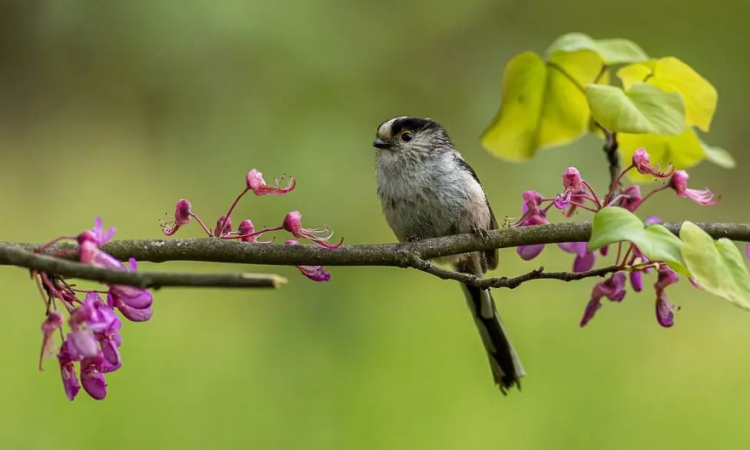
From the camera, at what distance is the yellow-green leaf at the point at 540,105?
1.80 m

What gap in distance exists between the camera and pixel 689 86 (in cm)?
176

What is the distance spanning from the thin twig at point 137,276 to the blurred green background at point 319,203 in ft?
6.55

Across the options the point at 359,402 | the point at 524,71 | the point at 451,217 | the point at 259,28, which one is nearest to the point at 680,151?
the point at 524,71

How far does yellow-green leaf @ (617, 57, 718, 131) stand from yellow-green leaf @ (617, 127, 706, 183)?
3cm

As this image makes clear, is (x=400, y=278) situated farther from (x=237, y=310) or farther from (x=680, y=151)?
(x=680, y=151)

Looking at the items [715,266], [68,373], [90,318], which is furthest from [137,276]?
[715,266]

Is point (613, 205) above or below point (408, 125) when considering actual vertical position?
below

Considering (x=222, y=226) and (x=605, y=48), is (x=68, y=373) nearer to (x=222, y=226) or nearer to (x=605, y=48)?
(x=222, y=226)

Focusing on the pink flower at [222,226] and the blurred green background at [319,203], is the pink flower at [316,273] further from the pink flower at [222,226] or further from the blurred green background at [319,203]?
the blurred green background at [319,203]

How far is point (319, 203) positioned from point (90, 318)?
9.12 ft

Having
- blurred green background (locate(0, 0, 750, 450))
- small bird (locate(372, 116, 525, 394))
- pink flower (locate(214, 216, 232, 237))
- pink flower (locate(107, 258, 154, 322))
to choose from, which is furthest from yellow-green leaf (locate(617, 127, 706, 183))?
blurred green background (locate(0, 0, 750, 450))

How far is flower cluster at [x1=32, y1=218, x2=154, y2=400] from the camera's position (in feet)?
3.67

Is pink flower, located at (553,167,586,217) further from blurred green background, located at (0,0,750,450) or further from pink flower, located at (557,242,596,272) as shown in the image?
blurred green background, located at (0,0,750,450)

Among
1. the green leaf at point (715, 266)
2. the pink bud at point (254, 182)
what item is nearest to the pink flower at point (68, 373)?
the pink bud at point (254, 182)
